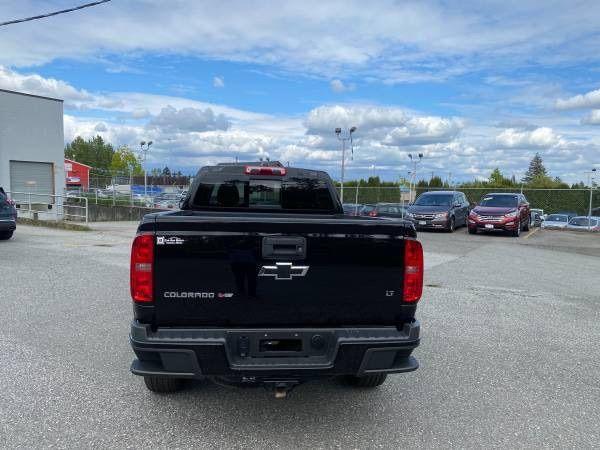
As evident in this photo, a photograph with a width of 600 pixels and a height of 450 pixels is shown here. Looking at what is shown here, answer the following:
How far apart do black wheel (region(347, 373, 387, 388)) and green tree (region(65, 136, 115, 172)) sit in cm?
13134

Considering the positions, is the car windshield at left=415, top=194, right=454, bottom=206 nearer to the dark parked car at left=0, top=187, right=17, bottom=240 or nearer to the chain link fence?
the chain link fence

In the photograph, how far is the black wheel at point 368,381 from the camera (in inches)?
170

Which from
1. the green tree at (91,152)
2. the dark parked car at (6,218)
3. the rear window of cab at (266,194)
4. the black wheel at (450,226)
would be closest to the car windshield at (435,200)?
the black wheel at (450,226)

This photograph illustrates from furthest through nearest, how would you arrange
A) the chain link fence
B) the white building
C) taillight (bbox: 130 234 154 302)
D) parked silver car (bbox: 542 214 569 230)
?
1. the chain link fence
2. parked silver car (bbox: 542 214 569 230)
3. the white building
4. taillight (bbox: 130 234 154 302)

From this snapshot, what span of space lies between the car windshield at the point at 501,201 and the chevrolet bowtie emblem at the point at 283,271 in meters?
18.8

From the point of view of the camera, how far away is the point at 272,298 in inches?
133

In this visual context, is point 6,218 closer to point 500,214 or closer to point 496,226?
point 496,226

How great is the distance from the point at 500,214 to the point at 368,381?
1681 cm

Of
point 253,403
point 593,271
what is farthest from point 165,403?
point 593,271

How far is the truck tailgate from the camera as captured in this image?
3.27 m

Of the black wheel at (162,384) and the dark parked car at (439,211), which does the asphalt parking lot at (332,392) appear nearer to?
the black wheel at (162,384)

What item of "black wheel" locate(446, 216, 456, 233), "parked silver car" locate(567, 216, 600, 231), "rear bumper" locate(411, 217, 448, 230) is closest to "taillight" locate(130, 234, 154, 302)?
"rear bumper" locate(411, 217, 448, 230)

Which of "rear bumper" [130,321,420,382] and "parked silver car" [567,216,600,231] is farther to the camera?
"parked silver car" [567,216,600,231]

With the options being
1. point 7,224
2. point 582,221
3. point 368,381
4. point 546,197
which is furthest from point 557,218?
point 368,381
